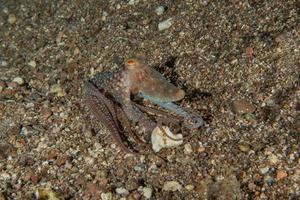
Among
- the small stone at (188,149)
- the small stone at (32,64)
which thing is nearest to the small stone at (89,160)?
the small stone at (188,149)

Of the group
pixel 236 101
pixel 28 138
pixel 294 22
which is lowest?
pixel 28 138

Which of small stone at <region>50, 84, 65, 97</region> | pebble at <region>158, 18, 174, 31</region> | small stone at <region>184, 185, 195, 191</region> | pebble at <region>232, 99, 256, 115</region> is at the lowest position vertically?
small stone at <region>50, 84, 65, 97</region>

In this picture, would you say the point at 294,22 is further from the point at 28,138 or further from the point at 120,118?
the point at 28,138

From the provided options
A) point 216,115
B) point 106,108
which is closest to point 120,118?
point 106,108

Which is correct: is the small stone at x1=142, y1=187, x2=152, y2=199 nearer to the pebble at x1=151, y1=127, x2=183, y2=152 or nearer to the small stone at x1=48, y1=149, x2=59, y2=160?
the pebble at x1=151, y1=127, x2=183, y2=152

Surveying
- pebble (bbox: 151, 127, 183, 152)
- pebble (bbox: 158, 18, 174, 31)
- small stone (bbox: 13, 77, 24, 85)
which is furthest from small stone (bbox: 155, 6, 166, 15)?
pebble (bbox: 151, 127, 183, 152)

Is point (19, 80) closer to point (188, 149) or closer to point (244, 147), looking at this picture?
point (188, 149)
